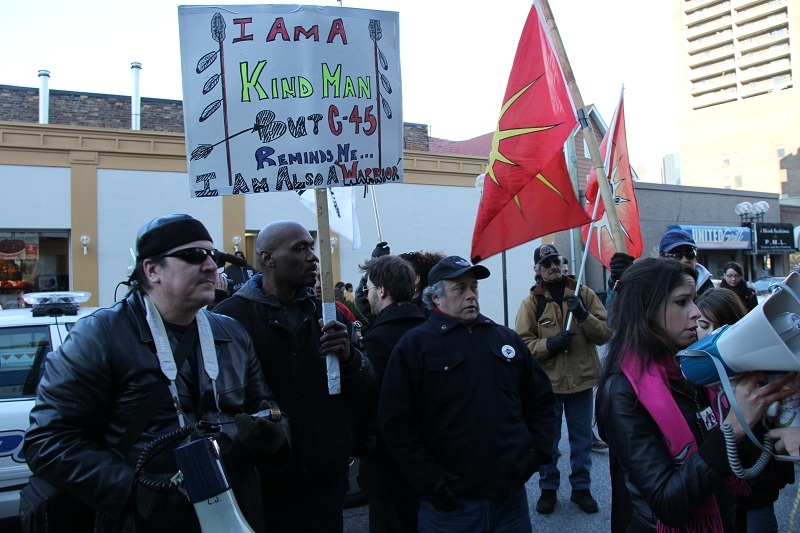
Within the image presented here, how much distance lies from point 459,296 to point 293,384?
35.9 inches

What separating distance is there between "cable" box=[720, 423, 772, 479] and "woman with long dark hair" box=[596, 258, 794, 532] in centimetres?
2

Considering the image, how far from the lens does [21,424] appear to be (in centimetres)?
403

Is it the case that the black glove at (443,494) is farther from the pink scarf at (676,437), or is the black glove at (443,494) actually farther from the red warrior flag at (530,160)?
the red warrior flag at (530,160)

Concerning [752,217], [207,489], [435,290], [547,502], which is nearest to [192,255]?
[207,489]

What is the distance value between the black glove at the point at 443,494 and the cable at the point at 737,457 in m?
1.25

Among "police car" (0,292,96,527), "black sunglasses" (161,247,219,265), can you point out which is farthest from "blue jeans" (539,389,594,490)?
"police car" (0,292,96,527)

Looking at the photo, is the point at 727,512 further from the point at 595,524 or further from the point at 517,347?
the point at 595,524

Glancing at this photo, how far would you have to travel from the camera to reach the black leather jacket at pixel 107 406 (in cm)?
190

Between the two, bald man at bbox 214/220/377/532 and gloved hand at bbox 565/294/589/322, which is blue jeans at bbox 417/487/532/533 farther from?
gloved hand at bbox 565/294/589/322

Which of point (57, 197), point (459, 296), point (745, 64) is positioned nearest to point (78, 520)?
point (459, 296)

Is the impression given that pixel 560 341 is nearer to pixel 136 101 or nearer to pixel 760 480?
pixel 760 480

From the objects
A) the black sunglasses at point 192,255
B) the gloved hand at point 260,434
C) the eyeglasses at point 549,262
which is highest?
the eyeglasses at point 549,262

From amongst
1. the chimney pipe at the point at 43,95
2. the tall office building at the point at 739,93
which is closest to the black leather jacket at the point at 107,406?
the chimney pipe at the point at 43,95

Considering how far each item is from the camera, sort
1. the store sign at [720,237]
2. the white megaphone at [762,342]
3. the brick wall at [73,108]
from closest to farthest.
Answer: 1. the white megaphone at [762,342]
2. the brick wall at [73,108]
3. the store sign at [720,237]
